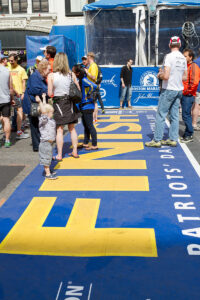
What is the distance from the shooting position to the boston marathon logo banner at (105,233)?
2.86 metres

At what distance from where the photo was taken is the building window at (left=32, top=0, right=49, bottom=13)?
26878mm

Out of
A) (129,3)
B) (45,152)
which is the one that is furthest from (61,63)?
(129,3)

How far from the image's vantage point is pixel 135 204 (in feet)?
14.6

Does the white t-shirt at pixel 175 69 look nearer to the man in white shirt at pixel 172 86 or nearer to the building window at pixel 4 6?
the man in white shirt at pixel 172 86

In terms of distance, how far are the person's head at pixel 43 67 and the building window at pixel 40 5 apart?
22411 mm

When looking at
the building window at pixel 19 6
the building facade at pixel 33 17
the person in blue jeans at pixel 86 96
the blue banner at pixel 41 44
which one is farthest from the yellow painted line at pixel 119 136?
the building window at pixel 19 6

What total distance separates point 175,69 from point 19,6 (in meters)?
23.5

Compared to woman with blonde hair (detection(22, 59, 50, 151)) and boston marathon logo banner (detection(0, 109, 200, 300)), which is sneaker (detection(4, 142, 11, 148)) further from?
boston marathon logo banner (detection(0, 109, 200, 300))

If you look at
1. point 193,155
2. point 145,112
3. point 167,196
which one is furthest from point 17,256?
point 145,112

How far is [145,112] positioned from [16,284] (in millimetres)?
10121

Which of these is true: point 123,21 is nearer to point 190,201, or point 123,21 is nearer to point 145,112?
point 145,112

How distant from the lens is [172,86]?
22.8 ft

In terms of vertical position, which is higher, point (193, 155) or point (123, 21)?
point (123, 21)

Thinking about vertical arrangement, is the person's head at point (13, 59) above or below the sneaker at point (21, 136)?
above
